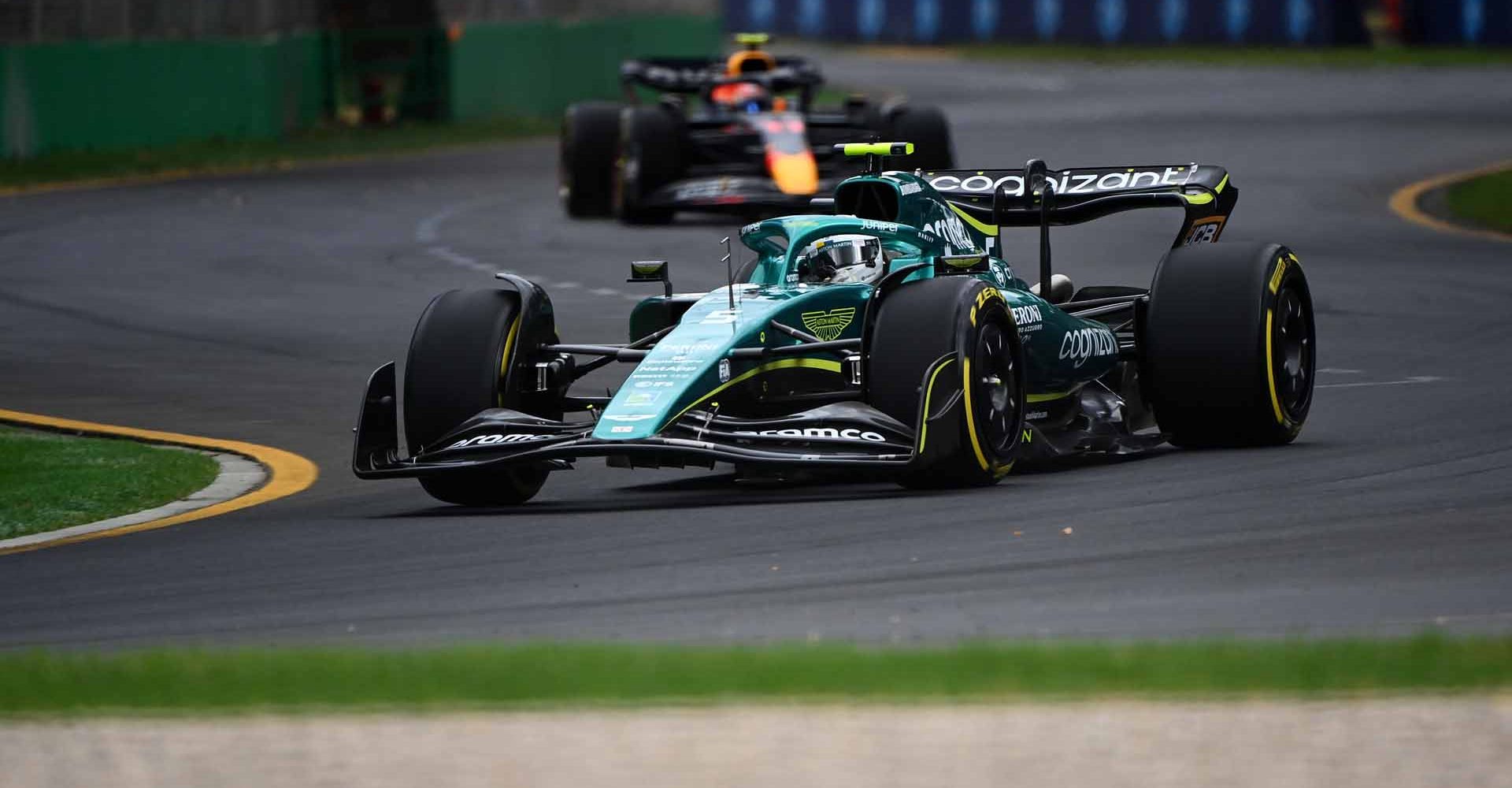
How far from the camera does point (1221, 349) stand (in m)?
11.6

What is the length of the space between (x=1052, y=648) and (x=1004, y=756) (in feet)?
3.67

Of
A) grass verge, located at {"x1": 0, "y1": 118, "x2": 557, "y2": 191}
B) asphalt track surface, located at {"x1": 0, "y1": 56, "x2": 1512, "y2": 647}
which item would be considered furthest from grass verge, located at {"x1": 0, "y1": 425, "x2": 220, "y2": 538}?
grass verge, located at {"x1": 0, "y1": 118, "x2": 557, "y2": 191}

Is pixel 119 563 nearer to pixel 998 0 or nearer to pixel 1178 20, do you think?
pixel 1178 20

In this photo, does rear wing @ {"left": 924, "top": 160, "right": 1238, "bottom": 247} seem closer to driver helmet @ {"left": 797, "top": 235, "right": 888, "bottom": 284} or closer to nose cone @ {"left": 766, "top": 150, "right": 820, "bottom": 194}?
driver helmet @ {"left": 797, "top": 235, "right": 888, "bottom": 284}

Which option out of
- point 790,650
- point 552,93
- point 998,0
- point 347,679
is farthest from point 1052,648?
point 998,0

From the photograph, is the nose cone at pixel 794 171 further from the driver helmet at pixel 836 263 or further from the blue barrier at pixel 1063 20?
the blue barrier at pixel 1063 20

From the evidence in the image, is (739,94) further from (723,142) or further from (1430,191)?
(1430,191)

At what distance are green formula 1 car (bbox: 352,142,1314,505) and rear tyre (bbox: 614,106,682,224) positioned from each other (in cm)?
1186

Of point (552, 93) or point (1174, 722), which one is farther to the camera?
point (552, 93)

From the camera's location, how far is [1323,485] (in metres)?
10.5

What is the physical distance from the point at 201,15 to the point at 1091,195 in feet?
75.9

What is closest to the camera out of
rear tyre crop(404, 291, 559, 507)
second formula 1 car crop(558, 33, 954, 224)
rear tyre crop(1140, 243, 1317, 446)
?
rear tyre crop(404, 291, 559, 507)

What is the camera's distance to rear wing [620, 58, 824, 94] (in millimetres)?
26234

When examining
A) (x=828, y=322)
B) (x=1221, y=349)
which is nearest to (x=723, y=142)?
(x=1221, y=349)
